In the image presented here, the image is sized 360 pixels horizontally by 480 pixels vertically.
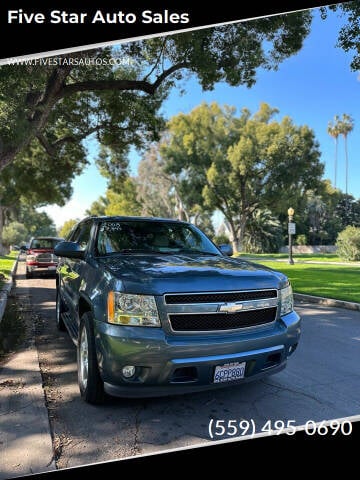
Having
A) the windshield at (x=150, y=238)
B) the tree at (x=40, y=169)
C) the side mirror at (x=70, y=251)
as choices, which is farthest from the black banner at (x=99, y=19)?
the tree at (x=40, y=169)

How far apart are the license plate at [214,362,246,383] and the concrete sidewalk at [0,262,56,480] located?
4.48ft

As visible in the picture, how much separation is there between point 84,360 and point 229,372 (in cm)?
145

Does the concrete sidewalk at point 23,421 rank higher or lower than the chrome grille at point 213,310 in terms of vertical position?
lower

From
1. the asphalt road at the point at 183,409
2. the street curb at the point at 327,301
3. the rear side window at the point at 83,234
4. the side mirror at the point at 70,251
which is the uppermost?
the rear side window at the point at 83,234

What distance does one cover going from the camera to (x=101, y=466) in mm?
2727

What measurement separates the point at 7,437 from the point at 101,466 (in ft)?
2.84

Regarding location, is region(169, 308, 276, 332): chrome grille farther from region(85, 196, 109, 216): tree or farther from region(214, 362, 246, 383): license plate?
region(85, 196, 109, 216): tree

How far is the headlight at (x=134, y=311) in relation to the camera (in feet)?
10.1

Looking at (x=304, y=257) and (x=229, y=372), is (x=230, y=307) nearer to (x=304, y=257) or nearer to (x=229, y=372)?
(x=229, y=372)

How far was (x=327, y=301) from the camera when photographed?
31.5ft

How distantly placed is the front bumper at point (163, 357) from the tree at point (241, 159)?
3124 centimetres

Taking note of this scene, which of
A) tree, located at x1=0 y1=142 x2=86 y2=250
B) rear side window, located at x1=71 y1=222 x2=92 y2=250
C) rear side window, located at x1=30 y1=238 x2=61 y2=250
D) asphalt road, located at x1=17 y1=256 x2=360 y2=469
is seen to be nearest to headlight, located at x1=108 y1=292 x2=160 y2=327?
asphalt road, located at x1=17 y1=256 x2=360 y2=469

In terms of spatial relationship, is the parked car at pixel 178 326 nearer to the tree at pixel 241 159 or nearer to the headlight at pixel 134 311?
the headlight at pixel 134 311

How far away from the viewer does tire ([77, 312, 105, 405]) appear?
3.40 metres
